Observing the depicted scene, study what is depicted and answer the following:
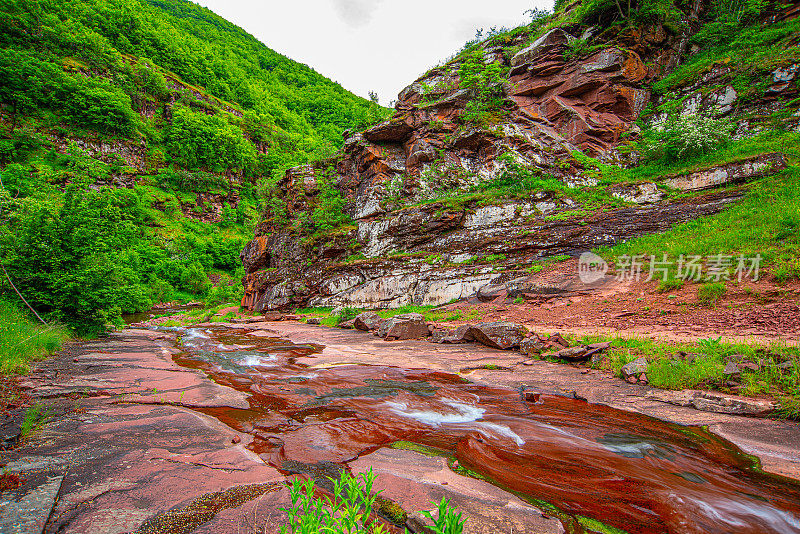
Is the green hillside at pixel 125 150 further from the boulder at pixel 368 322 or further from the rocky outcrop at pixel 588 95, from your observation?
the rocky outcrop at pixel 588 95

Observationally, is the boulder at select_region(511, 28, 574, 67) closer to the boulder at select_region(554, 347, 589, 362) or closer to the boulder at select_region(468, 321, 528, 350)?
the boulder at select_region(468, 321, 528, 350)

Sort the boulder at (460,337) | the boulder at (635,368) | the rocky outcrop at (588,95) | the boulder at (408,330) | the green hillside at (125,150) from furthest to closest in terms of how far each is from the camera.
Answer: the rocky outcrop at (588,95), the boulder at (408,330), the boulder at (460,337), the green hillside at (125,150), the boulder at (635,368)

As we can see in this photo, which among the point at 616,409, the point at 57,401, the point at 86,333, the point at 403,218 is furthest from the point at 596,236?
the point at 86,333

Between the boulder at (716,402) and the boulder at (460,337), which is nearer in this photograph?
the boulder at (716,402)

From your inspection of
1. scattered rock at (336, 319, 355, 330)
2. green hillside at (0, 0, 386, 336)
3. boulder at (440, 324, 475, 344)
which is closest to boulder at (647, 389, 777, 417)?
boulder at (440, 324, 475, 344)

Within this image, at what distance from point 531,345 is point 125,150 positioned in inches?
2412

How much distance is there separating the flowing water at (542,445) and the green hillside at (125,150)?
22.3 feet

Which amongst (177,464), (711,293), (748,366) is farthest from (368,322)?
(748,366)

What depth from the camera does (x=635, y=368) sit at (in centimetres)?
548

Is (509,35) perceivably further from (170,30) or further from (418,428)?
(170,30)

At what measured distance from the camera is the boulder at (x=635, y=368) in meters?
5.41

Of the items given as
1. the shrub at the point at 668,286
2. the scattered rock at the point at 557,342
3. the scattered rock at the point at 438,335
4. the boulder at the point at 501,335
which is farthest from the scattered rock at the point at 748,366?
the scattered rock at the point at 438,335

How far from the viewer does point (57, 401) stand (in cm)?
380

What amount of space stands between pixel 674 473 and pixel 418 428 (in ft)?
9.05
